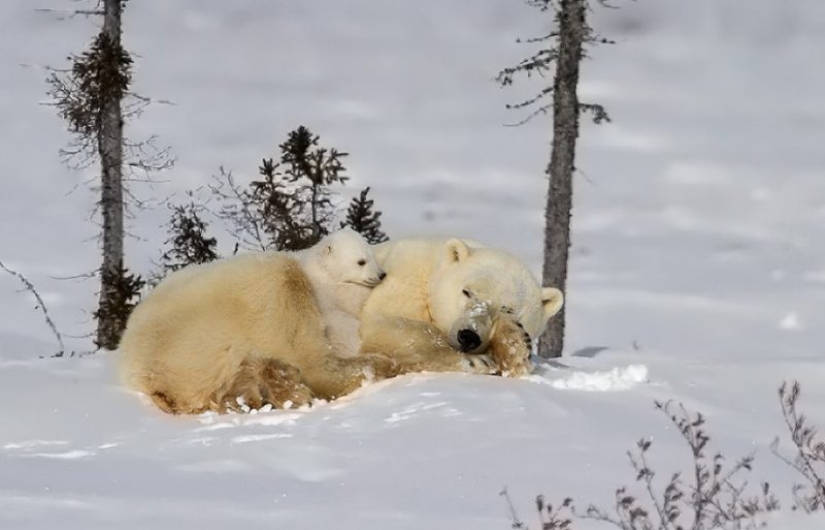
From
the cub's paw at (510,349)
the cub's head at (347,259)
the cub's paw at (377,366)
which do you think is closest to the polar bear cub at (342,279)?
the cub's head at (347,259)

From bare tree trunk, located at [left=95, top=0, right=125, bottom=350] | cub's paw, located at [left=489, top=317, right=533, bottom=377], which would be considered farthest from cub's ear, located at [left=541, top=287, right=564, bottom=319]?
bare tree trunk, located at [left=95, top=0, right=125, bottom=350]

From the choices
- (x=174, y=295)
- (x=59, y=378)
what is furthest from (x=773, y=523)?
(x=59, y=378)

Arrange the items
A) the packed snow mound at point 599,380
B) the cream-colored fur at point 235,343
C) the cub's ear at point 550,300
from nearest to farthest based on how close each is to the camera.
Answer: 1. the cream-colored fur at point 235,343
2. the packed snow mound at point 599,380
3. the cub's ear at point 550,300

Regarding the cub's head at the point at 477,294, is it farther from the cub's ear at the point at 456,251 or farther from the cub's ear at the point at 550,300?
the cub's ear at the point at 550,300

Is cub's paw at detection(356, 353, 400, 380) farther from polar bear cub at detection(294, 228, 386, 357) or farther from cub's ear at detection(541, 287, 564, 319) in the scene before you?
cub's ear at detection(541, 287, 564, 319)

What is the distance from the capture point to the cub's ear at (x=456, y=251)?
688 centimetres

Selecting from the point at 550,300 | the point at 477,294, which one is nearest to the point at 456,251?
the point at 477,294

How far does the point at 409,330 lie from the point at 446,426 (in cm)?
144

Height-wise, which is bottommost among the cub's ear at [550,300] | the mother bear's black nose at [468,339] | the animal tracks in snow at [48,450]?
the animal tracks in snow at [48,450]

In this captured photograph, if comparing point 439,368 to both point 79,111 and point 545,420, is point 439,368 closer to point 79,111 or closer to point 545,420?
point 545,420

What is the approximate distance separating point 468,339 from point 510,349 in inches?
9.8

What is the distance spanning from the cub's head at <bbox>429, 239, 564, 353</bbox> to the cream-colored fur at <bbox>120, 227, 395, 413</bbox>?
491mm

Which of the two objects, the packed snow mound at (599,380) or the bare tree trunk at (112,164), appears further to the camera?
the bare tree trunk at (112,164)

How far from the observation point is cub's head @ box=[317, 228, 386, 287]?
670 cm
